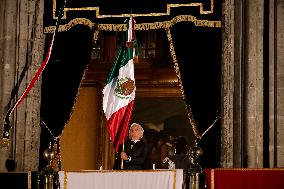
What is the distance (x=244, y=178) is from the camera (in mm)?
8898

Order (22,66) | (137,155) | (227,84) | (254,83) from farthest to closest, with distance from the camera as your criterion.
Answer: (22,66), (227,84), (254,83), (137,155)

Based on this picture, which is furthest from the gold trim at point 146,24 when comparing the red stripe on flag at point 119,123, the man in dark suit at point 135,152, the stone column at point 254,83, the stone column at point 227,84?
the man in dark suit at point 135,152

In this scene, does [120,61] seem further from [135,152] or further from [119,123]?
[135,152]

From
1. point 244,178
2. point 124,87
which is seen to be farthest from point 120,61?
point 244,178

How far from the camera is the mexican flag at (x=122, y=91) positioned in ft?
33.7

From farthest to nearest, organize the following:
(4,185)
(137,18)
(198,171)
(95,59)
A: (95,59), (137,18), (4,185), (198,171)

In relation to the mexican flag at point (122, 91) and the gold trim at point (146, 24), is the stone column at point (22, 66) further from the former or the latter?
the mexican flag at point (122, 91)

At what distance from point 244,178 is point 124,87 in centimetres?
257

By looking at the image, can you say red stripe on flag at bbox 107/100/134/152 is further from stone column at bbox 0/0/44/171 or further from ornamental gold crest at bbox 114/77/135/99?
stone column at bbox 0/0/44/171

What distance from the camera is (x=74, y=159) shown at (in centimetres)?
1408

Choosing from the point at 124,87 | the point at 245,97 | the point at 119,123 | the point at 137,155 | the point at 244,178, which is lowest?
the point at 244,178

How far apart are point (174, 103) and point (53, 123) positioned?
14.2 feet

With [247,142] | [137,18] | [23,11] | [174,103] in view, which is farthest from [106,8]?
[174,103]

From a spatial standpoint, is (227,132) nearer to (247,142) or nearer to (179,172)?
(247,142)
